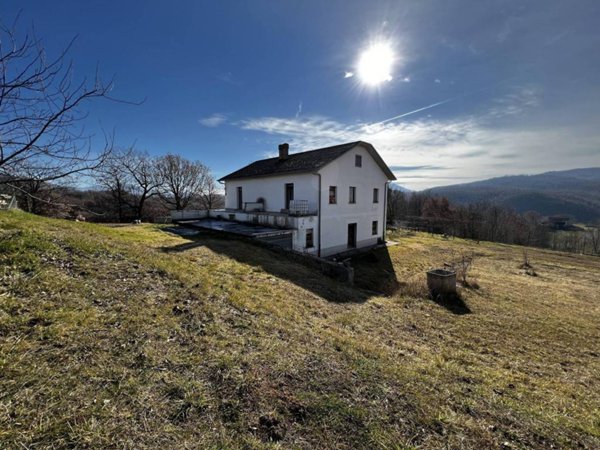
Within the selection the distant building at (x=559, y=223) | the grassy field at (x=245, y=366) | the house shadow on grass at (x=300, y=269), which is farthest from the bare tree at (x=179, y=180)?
the distant building at (x=559, y=223)

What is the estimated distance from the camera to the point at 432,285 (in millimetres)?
8594

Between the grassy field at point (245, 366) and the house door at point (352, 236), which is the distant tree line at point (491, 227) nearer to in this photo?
the house door at point (352, 236)

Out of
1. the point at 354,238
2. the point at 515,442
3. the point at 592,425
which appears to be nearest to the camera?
the point at 515,442

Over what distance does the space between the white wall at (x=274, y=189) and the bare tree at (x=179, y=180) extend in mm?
11644

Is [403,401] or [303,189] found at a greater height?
[303,189]

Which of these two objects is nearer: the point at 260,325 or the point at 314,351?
the point at 314,351

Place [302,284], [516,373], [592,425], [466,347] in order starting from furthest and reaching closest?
1. [302,284]
2. [466,347]
3. [516,373]
4. [592,425]

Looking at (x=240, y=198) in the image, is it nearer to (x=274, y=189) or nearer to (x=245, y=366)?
(x=274, y=189)

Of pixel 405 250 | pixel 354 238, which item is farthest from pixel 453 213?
pixel 354 238

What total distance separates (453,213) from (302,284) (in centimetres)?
4719

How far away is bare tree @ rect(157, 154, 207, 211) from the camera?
28.3m

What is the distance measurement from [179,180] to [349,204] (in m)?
21.7

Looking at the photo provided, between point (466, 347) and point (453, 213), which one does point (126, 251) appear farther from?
point (453, 213)

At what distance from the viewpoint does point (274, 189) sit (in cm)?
1688
